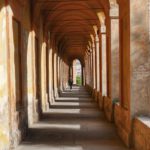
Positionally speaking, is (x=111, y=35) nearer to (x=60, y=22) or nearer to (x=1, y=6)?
(x=1, y=6)

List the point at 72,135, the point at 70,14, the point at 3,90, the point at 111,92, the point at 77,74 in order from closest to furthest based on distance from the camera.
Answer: the point at 3,90 < the point at 72,135 < the point at 111,92 < the point at 70,14 < the point at 77,74

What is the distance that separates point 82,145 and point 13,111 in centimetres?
189

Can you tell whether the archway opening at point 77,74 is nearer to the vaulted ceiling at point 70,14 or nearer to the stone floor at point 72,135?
the vaulted ceiling at point 70,14

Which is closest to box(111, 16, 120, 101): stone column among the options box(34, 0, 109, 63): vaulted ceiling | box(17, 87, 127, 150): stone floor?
box(34, 0, 109, 63): vaulted ceiling

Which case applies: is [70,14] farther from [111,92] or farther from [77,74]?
[77,74]

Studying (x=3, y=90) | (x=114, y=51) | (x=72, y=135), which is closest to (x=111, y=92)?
(x=114, y=51)

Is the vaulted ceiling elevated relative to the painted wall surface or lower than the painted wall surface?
elevated

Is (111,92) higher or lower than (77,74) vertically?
lower

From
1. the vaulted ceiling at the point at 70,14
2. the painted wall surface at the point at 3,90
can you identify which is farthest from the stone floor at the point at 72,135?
the vaulted ceiling at the point at 70,14

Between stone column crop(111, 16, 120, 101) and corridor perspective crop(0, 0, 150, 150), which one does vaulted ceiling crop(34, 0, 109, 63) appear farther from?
corridor perspective crop(0, 0, 150, 150)

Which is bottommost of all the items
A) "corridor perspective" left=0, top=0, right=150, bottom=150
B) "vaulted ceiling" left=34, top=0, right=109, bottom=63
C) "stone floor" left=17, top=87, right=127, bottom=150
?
"stone floor" left=17, top=87, right=127, bottom=150

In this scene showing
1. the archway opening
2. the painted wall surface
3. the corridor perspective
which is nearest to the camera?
the painted wall surface

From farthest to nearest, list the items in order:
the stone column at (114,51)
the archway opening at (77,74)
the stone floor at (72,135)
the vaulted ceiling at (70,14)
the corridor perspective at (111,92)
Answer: the archway opening at (77,74) < the vaulted ceiling at (70,14) < the stone column at (114,51) < the stone floor at (72,135) < the corridor perspective at (111,92)

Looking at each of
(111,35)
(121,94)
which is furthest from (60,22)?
(121,94)
